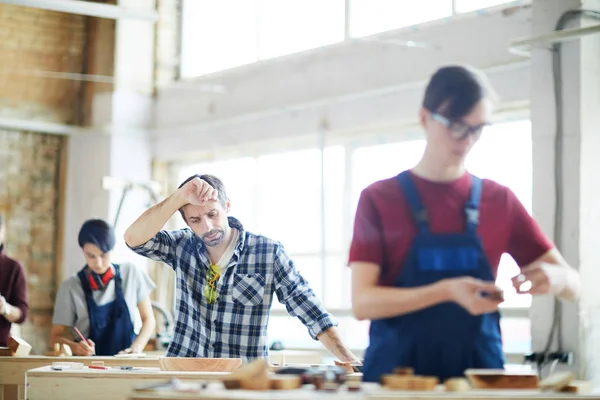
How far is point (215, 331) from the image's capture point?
3.86 m

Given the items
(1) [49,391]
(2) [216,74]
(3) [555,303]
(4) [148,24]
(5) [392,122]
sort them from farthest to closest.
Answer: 1. (4) [148,24]
2. (2) [216,74]
3. (5) [392,122]
4. (3) [555,303]
5. (1) [49,391]

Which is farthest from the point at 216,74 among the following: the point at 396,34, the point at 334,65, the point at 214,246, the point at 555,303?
the point at 214,246

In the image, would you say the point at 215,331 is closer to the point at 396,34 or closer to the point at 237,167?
the point at 396,34

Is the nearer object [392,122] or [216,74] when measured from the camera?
[392,122]

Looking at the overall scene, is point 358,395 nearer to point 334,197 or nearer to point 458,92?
point 458,92

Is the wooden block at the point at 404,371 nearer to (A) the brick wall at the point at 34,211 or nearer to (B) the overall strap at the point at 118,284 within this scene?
(B) the overall strap at the point at 118,284

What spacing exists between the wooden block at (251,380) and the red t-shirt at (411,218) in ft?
1.14

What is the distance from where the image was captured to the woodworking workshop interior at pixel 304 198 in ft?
7.86

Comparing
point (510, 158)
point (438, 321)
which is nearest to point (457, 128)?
point (438, 321)

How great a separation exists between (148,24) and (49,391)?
6080 mm

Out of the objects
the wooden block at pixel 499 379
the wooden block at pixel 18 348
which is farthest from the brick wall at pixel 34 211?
the wooden block at pixel 499 379

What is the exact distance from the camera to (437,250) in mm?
2369

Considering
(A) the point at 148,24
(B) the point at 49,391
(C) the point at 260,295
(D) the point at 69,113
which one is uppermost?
(A) the point at 148,24

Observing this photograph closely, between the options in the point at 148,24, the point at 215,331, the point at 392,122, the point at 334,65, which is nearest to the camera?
the point at 215,331
